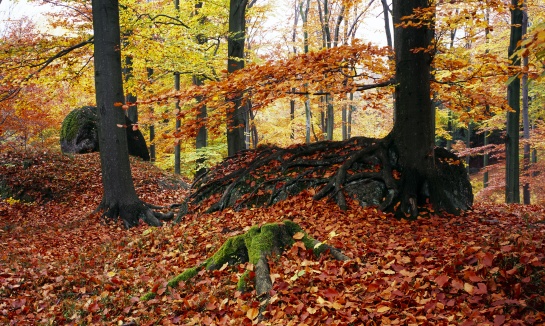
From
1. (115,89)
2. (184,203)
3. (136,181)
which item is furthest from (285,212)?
(136,181)

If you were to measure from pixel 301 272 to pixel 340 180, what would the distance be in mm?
3656

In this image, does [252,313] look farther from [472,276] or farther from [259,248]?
[472,276]

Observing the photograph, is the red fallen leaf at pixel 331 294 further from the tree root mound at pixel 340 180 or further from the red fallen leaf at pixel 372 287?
the tree root mound at pixel 340 180

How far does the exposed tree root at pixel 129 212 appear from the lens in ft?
32.4

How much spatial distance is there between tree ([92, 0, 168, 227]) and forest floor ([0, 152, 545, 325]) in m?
0.66

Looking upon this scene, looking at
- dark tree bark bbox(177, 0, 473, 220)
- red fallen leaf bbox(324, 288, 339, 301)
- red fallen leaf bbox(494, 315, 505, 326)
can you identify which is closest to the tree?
dark tree bark bbox(177, 0, 473, 220)

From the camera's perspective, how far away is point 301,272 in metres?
4.38

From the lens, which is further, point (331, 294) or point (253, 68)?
point (253, 68)

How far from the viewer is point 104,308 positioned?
5.03 m

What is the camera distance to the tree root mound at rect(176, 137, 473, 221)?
7508mm

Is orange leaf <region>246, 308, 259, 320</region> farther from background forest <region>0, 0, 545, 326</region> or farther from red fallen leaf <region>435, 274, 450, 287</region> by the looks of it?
red fallen leaf <region>435, 274, 450, 287</region>

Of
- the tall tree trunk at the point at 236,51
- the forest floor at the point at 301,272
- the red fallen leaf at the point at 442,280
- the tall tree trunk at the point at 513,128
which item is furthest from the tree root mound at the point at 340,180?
the tall tree trunk at the point at 513,128

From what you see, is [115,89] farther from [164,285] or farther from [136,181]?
[164,285]

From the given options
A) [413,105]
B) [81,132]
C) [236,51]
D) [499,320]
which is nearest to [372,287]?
[499,320]
